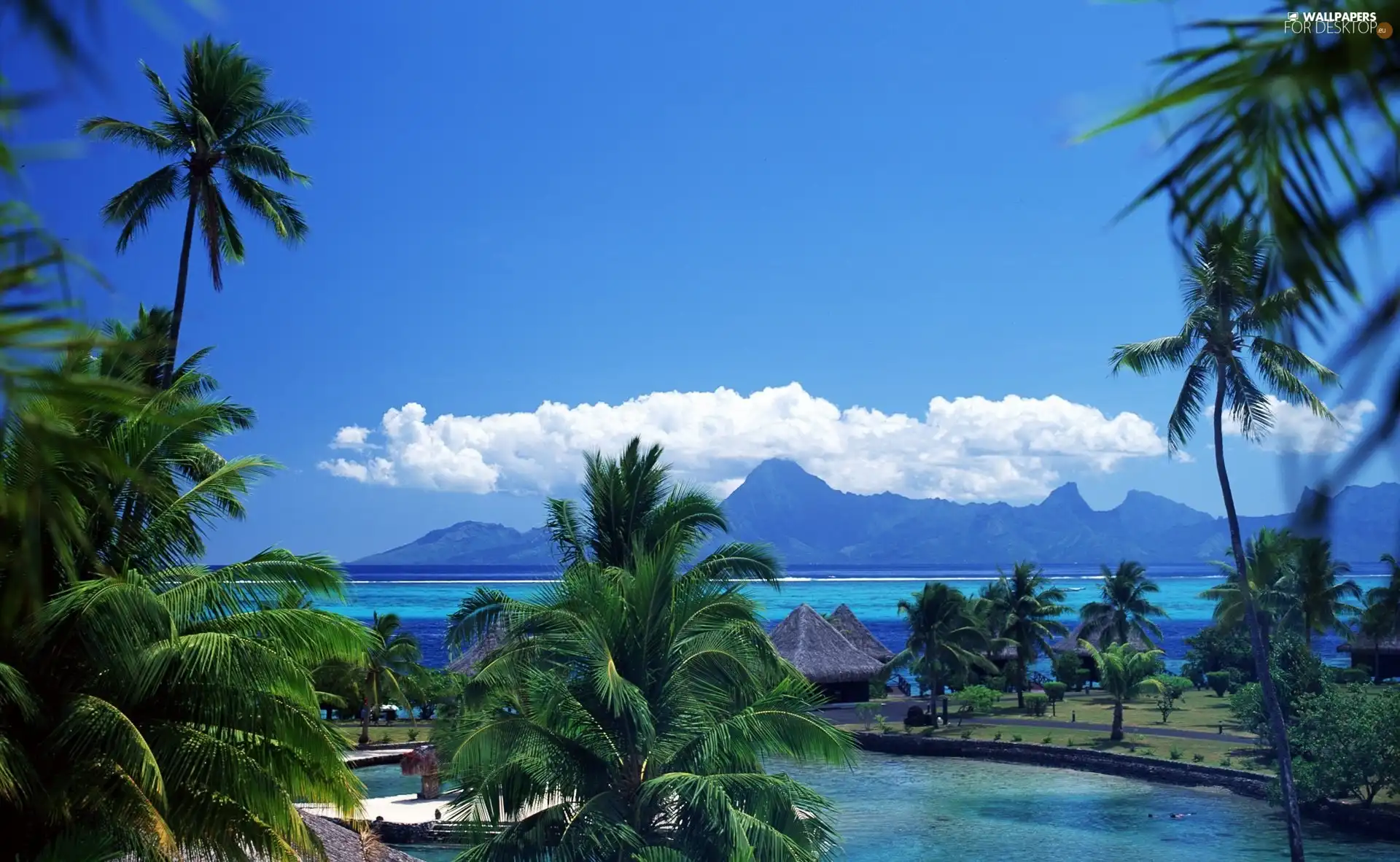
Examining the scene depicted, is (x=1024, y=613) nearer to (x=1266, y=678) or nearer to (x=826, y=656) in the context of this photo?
(x=826, y=656)

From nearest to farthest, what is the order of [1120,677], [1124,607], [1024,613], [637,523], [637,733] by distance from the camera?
[637,733]
[637,523]
[1120,677]
[1024,613]
[1124,607]

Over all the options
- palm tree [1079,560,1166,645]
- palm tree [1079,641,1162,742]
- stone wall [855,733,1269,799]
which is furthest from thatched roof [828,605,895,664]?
palm tree [1079,641,1162,742]

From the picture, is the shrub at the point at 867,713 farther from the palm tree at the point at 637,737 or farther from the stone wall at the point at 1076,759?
the palm tree at the point at 637,737

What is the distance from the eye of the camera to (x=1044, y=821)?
26.1 metres

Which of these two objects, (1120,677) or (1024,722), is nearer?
(1120,677)

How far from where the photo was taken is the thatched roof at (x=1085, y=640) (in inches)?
1967

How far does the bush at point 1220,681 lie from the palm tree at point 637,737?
37420mm

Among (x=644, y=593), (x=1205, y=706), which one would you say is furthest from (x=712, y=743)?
(x=1205, y=706)

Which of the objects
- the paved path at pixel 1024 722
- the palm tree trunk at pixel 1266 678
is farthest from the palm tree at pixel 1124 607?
the palm tree trunk at pixel 1266 678

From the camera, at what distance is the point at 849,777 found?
32.9m

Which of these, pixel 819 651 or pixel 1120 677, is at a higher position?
pixel 1120 677

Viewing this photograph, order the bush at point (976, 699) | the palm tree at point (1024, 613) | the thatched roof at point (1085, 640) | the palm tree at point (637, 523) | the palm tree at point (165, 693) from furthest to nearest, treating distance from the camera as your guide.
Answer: the thatched roof at point (1085, 640), the palm tree at point (1024, 613), the bush at point (976, 699), the palm tree at point (637, 523), the palm tree at point (165, 693)

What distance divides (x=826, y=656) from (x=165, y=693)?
38.8 metres

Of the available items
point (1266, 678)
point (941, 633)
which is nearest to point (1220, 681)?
point (941, 633)
